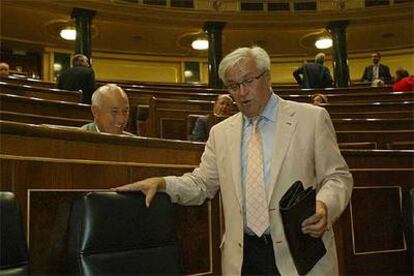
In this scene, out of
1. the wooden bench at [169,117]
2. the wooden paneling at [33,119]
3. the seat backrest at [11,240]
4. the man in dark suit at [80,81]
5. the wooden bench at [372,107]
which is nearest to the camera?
the seat backrest at [11,240]

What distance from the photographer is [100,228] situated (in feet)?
4.75

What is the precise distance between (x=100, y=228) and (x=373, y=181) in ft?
7.21

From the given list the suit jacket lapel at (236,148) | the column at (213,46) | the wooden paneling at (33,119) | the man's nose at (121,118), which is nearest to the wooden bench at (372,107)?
the wooden paneling at (33,119)

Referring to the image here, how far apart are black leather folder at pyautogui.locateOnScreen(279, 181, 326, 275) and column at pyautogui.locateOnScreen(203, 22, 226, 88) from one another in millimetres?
8046

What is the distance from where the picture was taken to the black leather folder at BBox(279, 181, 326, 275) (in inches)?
55.1

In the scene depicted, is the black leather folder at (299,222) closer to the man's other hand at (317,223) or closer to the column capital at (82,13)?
the man's other hand at (317,223)

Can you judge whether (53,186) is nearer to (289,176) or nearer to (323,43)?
(289,176)

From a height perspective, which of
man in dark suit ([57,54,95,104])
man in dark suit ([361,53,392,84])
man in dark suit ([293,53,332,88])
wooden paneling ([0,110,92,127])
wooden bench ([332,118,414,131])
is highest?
man in dark suit ([361,53,392,84])

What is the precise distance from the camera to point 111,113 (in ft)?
8.92

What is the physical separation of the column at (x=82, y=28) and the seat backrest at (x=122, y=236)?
7.51 meters

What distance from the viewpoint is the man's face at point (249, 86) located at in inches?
65.4

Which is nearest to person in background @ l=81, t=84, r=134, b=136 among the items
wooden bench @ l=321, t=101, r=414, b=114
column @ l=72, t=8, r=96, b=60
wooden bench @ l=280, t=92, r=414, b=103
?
wooden bench @ l=321, t=101, r=414, b=114

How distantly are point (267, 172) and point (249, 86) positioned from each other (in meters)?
0.28

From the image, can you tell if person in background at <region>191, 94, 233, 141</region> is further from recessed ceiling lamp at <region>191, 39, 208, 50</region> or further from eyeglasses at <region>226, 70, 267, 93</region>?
recessed ceiling lamp at <region>191, 39, 208, 50</region>
